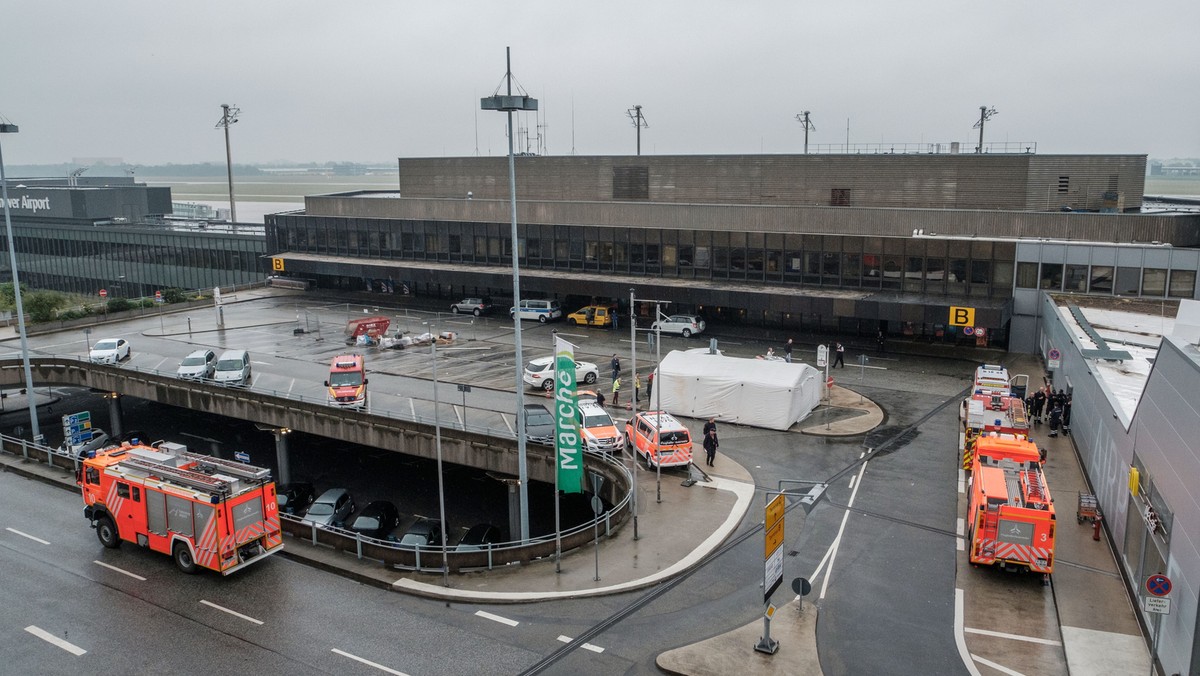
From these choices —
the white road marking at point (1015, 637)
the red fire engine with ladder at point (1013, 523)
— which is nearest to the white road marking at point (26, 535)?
the white road marking at point (1015, 637)

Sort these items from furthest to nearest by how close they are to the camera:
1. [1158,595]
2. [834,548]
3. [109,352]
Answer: [109,352] → [834,548] → [1158,595]

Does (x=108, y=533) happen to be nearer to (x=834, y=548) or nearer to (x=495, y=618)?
(x=495, y=618)

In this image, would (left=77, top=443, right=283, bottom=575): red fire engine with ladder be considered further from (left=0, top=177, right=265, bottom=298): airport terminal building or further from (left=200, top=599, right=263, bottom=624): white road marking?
(left=0, top=177, right=265, bottom=298): airport terminal building

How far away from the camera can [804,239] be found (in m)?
54.5

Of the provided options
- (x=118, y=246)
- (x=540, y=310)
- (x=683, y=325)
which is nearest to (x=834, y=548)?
(x=683, y=325)

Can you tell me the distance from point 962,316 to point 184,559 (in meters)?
39.7

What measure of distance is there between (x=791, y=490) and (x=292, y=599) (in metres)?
15.9

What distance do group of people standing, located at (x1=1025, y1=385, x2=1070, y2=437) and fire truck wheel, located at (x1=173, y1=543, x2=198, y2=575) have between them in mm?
31204

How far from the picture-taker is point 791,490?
2856 centimetres

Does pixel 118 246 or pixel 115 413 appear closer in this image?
pixel 115 413

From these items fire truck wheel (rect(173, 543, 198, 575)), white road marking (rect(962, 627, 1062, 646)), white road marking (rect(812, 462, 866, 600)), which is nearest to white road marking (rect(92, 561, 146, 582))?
fire truck wheel (rect(173, 543, 198, 575))

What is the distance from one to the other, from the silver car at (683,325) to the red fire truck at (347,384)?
21982mm

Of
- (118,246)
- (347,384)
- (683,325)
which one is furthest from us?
(118,246)

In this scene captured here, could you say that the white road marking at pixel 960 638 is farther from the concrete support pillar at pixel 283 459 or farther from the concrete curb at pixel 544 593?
the concrete support pillar at pixel 283 459
